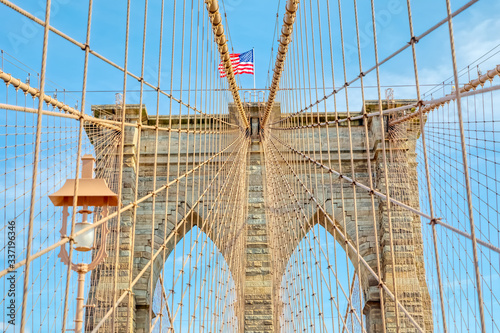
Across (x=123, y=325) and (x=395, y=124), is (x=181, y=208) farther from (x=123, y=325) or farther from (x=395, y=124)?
(x=395, y=124)

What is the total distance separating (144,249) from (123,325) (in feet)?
5.50

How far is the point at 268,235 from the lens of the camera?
565 inches

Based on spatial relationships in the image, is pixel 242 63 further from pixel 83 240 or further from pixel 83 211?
pixel 83 240

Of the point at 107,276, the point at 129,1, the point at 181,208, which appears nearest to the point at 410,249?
the point at 181,208

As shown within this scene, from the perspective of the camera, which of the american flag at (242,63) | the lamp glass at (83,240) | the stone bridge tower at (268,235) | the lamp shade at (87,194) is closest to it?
the lamp glass at (83,240)

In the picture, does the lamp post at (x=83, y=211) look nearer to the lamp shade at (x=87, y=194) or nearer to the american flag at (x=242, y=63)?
the lamp shade at (x=87, y=194)

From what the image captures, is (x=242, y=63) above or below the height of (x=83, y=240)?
above

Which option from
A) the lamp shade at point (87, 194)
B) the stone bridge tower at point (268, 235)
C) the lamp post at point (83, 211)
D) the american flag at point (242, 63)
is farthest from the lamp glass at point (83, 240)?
the american flag at point (242, 63)

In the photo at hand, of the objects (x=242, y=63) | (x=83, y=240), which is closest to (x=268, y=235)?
(x=242, y=63)

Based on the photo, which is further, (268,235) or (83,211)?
(268,235)

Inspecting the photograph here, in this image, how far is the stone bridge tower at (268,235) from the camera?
13.7 metres

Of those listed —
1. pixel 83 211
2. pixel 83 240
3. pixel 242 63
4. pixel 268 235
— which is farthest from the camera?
pixel 242 63

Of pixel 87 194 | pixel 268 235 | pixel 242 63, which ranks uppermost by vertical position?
pixel 242 63

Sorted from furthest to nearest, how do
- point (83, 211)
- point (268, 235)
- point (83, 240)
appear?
point (268, 235) → point (83, 211) → point (83, 240)
